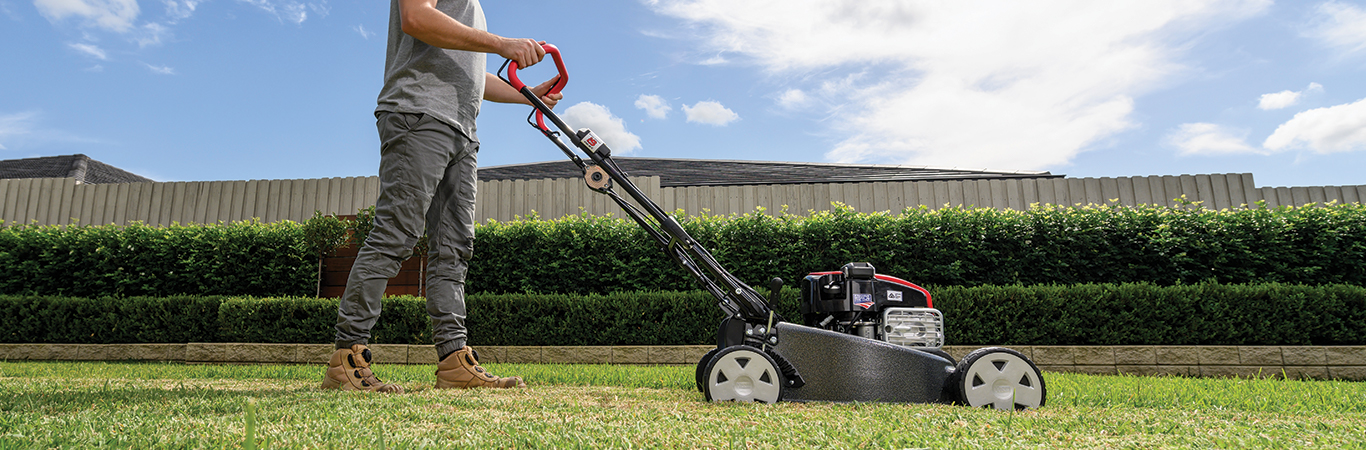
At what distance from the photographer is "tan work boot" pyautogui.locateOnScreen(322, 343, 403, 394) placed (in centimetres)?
244

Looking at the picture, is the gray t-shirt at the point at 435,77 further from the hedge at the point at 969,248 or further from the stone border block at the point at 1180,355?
the stone border block at the point at 1180,355

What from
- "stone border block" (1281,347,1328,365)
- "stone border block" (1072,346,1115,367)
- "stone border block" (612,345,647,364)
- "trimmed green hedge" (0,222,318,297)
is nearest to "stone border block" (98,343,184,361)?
"trimmed green hedge" (0,222,318,297)

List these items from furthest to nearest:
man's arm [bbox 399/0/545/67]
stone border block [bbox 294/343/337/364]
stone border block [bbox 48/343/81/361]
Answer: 1. stone border block [bbox 48/343/81/361]
2. stone border block [bbox 294/343/337/364]
3. man's arm [bbox 399/0/545/67]

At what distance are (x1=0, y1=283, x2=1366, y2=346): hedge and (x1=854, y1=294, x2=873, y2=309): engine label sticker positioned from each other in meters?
2.78

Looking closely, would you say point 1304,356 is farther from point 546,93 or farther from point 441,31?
point 441,31

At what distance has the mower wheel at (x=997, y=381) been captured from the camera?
243 centimetres

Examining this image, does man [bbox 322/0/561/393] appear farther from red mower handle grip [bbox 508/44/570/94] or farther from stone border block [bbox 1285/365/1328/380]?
stone border block [bbox 1285/365/1328/380]

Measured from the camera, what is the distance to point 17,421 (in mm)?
1579

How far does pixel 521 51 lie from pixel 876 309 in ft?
5.68

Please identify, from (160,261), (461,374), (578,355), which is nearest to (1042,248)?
(578,355)

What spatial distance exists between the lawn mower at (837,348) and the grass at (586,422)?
0.49ft

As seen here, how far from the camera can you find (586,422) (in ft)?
5.79

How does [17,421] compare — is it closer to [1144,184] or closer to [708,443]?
[708,443]

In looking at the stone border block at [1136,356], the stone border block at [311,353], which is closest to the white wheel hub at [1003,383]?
the stone border block at [1136,356]
